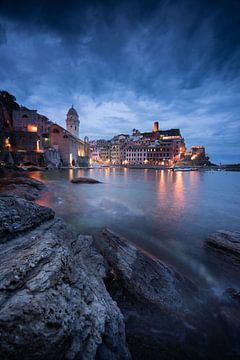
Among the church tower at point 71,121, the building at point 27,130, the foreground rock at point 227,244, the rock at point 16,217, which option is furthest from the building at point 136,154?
the rock at point 16,217

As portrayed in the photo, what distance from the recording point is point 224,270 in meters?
4.79

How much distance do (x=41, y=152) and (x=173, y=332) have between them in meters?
60.2

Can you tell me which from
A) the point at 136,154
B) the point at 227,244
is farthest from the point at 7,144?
the point at 136,154

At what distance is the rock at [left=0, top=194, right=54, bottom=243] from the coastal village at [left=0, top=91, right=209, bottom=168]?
4433 cm

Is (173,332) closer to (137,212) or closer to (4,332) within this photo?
(4,332)

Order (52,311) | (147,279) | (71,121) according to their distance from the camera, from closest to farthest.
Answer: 1. (52,311)
2. (147,279)
3. (71,121)

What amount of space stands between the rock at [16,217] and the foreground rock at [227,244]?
624 centimetres

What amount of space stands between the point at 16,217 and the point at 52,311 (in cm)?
326

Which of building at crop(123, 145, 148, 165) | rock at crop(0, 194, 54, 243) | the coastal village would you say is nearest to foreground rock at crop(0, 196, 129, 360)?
rock at crop(0, 194, 54, 243)

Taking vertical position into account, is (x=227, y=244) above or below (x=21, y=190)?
below

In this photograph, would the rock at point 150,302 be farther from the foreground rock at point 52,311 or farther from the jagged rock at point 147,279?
the foreground rock at point 52,311

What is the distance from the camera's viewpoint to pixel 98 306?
2.55m

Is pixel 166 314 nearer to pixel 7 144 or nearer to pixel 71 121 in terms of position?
pixel 7 144

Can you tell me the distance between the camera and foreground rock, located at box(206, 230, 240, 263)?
515 centimetres
